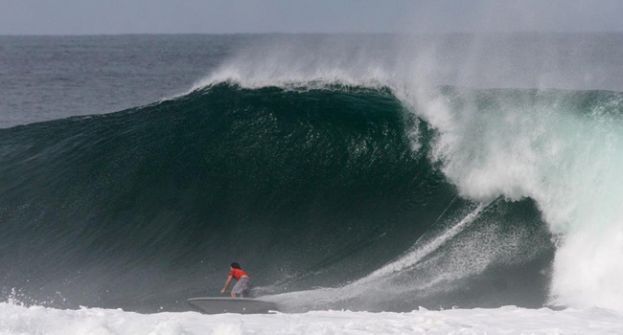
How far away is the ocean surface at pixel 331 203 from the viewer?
12945 mm

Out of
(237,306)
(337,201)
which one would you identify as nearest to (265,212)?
(337,201)

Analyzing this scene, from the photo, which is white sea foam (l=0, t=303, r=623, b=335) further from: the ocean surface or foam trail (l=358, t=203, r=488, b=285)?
foam trail (l=358, t=203, r=488, b=285)

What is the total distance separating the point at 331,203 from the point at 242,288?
3778mm

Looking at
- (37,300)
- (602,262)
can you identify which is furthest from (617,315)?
(37,300)

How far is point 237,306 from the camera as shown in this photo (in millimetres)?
12203

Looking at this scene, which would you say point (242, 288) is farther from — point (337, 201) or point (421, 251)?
point (337, 201)

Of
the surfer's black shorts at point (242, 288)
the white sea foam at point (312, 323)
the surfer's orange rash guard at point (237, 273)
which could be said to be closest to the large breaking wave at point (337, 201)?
the surfer's black shorts at point (242, 288)

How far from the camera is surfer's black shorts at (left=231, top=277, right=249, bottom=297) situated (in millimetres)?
12762

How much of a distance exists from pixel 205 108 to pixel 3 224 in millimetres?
4909

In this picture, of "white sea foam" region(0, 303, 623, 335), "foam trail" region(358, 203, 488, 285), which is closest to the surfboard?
"white sea foam" region(0, 303, 623, 335)

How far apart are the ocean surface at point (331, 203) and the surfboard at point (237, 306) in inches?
11.6

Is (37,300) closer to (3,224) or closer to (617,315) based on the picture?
(3,224)

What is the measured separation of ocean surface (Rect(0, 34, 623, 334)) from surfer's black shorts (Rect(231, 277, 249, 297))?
556 millimetres

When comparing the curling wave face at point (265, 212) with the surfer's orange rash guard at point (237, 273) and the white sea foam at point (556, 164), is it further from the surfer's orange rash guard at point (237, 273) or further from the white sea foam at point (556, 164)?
the surfer's orange rash guard at point (237, 273)
